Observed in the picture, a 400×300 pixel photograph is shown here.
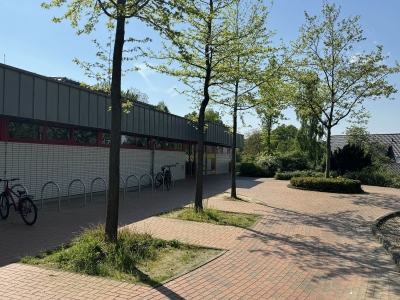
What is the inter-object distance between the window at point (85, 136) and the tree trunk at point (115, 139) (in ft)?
25.2

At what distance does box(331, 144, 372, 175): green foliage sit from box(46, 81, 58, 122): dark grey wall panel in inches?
837

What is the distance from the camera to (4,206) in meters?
8.66

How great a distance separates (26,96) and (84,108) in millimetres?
2571

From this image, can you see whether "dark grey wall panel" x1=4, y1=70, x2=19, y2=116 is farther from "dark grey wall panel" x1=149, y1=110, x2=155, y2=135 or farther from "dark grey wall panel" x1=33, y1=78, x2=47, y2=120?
"dark grey wall panel" x1=149, y1=110, x2=155, y2=135

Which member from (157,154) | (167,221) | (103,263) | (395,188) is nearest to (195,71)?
(167,221)

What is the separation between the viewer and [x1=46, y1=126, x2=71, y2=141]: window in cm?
1197

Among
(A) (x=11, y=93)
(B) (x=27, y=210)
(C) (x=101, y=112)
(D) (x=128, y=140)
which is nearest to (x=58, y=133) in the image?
(C) (x=101, y=112)

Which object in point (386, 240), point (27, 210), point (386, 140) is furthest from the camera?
point (386, 140)

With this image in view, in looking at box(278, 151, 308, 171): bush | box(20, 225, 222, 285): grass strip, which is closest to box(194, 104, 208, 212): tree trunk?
box(20, 225, 222, 285): grass strip

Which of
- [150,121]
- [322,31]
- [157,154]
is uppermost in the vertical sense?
[322,31]

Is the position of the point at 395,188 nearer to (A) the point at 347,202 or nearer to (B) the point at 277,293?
(A) the point at 347,202

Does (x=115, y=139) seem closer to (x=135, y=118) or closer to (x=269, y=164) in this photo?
(x=135, y=118)

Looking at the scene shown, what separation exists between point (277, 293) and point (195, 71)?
7280 millimetres

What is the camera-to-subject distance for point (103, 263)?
213 inches
